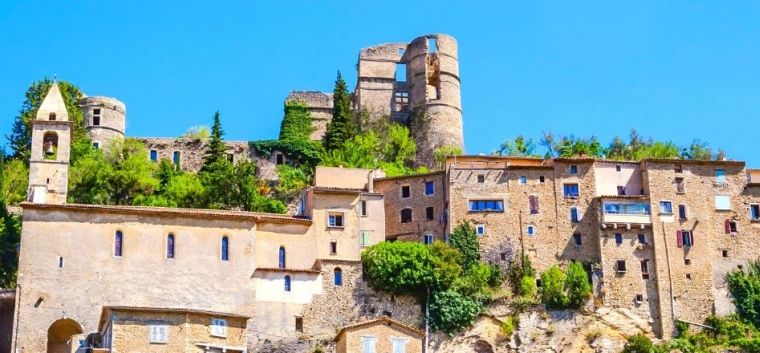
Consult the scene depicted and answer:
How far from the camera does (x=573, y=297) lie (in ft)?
223

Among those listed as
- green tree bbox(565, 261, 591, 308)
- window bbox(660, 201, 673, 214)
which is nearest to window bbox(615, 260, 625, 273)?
green tree bbox(565, 261, 591, 308)

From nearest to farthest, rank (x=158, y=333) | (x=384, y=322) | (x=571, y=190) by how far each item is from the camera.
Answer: (x=158, y=333) → (x=384, y=322) → (x=571, y=190)

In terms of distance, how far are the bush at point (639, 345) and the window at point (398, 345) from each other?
13462 millimetres

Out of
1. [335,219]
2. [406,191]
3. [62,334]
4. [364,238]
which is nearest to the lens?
[62,334]

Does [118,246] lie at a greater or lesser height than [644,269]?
greater

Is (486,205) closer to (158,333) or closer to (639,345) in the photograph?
(639,345)

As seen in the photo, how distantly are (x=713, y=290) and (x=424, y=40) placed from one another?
32942 mm

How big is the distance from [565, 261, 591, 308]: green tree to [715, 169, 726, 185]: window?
1010cm

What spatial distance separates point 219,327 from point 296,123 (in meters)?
37.1

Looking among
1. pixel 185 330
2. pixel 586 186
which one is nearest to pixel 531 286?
pixel 586 186

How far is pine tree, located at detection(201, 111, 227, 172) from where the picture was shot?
82.8 meters

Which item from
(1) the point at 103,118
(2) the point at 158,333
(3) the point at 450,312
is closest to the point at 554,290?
(3) the point at 450,312

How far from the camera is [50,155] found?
2670 inches

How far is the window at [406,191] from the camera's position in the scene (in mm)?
72500
